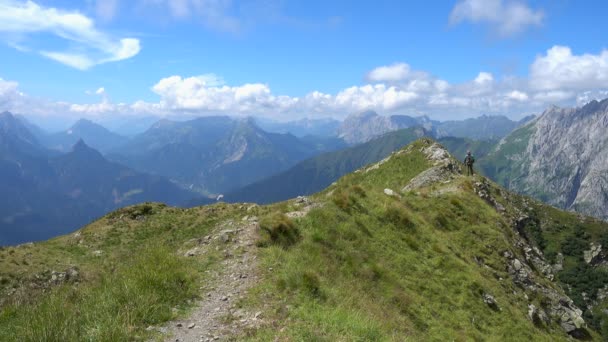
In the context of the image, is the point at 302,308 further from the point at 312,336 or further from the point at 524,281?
the point at 524,281

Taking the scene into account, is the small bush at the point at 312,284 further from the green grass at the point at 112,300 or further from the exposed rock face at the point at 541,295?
the exposed rock face at the point at 541,295

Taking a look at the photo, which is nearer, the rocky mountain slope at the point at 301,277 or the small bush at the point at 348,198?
the rocky mountain slope at the point at 301,277

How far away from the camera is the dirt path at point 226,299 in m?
11.2

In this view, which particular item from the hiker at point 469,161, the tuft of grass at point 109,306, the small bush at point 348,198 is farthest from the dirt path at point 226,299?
the hiker at point 469,161

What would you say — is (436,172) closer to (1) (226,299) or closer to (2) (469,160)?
(2) (469,160)

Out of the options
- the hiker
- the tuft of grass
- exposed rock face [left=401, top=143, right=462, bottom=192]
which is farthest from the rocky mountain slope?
the hiker

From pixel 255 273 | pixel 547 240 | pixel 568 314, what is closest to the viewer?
pixel 255 273

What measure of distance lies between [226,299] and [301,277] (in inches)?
116

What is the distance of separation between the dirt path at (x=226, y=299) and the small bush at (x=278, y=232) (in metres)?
0.62

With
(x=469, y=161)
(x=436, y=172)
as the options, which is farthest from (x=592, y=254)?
(x=436, y=172)

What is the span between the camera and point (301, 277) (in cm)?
1488

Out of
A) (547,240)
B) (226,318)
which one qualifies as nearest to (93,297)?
(226,318)

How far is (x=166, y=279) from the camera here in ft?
44.3

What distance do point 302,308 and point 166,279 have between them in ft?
16.1
